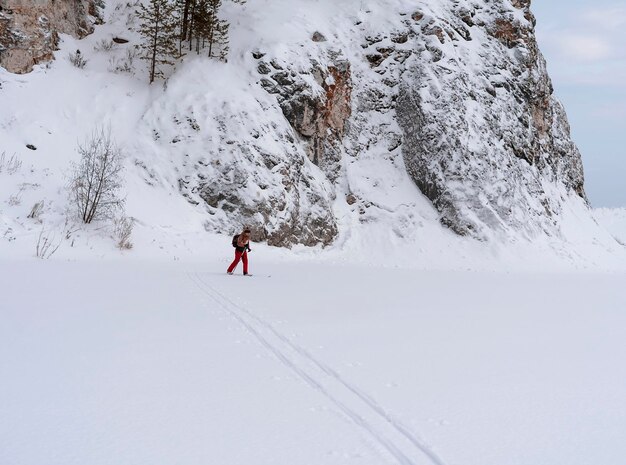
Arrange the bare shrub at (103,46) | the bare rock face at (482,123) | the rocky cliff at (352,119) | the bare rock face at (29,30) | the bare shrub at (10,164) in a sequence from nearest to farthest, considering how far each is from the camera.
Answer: the bare shrub at (10,164), the bare rock face at (29,30), the rocky cliff at (352,119), the bare rock face at (482,123), the bare shrub at (103,46)

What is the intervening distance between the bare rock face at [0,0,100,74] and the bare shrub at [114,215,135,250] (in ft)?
33.4

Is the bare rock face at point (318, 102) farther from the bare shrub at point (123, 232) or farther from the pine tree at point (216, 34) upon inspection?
the bare shrub at point (123, 232)

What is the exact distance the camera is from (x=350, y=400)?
3869 mm

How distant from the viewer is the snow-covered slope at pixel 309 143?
19.5 m

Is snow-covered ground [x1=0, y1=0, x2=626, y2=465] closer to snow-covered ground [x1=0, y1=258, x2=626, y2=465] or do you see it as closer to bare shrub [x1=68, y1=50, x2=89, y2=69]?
snow-covered ground [x1=0, y1=258, x2=626, y2=465]

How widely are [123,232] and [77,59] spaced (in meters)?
12.3

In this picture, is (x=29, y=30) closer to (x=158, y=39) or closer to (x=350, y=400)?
(x=158, y=39)

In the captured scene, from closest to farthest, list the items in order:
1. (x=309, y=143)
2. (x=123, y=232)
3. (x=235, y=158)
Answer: (x=123, y=232)
(x=235, y=158)
(x=309, y=143)

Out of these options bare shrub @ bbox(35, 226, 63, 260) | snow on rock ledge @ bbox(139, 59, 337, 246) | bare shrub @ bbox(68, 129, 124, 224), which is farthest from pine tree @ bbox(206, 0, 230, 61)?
bare shrub @ bbox(35, 226, 63, 260)

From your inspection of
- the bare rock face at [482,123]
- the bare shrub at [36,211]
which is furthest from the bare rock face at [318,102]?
the bare shrub at [36,211]

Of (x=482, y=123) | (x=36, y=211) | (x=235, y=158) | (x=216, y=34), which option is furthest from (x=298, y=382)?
(x=482, y=123)

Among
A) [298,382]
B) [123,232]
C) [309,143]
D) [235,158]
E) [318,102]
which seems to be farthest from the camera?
[309,143]

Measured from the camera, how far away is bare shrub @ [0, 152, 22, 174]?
1739cm

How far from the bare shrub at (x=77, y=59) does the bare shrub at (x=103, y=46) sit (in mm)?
1379
